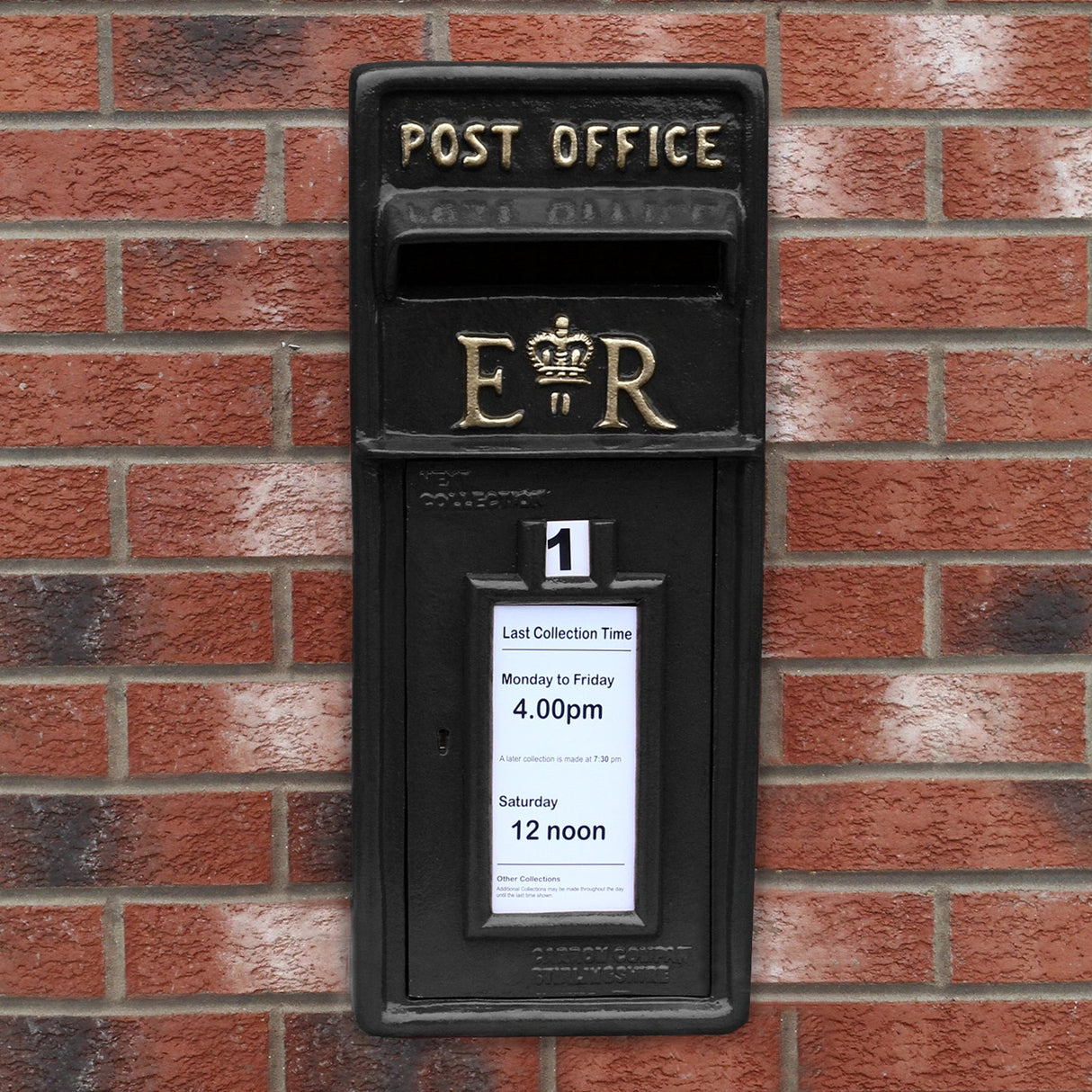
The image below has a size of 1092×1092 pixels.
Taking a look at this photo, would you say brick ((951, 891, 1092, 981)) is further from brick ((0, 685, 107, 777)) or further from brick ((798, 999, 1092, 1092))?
brick ((0, 685, 107, 777))

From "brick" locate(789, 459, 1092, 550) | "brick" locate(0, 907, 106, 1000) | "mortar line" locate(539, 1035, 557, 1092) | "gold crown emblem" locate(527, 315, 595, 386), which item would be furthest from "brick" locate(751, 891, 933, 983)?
"brick" locate(0, 907, 106, 1000)

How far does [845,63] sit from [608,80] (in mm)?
287

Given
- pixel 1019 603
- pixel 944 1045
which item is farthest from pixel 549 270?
pixel 944 1045

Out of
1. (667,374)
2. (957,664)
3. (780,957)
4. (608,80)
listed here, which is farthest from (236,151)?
(780,957)

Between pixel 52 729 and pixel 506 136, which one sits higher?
pixel 506 136

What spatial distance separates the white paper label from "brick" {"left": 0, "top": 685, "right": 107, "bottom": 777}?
44 centimetres

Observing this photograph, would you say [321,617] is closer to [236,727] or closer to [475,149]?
[236,727]

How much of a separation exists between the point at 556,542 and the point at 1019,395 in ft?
1.76

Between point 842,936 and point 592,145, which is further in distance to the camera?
point 842,936

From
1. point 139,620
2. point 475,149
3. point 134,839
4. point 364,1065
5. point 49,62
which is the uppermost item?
point 49,62

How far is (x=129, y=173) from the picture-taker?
4.05ft

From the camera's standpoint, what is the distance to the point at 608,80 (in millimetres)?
1129

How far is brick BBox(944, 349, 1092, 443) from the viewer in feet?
4.16

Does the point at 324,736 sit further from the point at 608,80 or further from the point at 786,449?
the point at 608,80
